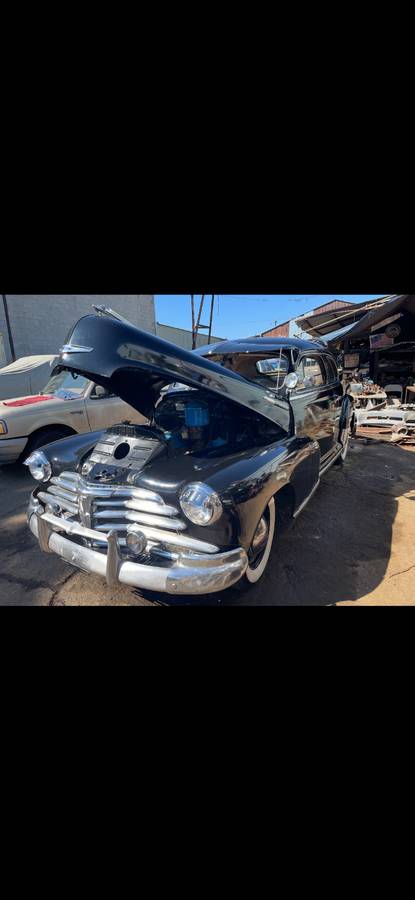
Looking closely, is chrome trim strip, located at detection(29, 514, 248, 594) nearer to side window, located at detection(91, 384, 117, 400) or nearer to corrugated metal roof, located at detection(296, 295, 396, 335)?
side window, located at detection(91, 384, 117, 400)

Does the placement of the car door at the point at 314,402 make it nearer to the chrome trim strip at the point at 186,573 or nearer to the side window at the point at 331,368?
the side window at the point at 331,368

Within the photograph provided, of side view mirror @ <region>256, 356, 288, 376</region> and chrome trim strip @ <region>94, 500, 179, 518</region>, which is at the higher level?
side view mirror @ <region>256, 356, 288, 376</region>

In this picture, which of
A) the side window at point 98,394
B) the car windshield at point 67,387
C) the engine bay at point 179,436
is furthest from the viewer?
the side window at point 98,394

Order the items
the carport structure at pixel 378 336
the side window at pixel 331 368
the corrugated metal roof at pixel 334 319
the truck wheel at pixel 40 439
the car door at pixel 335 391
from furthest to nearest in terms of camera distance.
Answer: the corrugated metal roof at pixel 334 319, the carport structure at pixel 378 336, the truck wheel at pixel 40 439, the side window at pixel 331 368, the car door at pixel 335 391

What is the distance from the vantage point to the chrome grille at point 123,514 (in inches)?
75.9

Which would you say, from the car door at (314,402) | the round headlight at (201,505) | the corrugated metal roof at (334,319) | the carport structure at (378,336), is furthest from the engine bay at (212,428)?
the corrugated metal roof at (334,319)

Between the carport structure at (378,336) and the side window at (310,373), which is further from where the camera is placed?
the carport structure at (378,336)

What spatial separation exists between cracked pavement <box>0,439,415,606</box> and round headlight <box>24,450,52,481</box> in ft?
2.60

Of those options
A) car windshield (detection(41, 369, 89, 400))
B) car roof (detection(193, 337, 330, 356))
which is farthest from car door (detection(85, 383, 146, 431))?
car roof (detection(193, 337, 330, 356))

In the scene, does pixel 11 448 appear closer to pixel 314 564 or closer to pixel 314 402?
pixel 314 402

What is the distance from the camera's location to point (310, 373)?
3777 millimetres

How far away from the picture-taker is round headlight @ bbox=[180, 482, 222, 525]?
183 centimetres

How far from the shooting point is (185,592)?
1785 mm
